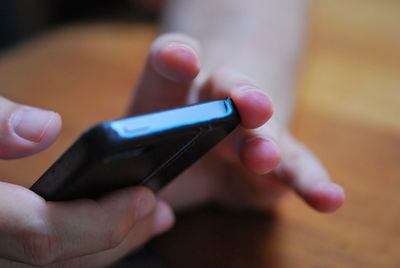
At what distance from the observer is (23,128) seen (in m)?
0.39

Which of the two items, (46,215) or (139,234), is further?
(139,234)

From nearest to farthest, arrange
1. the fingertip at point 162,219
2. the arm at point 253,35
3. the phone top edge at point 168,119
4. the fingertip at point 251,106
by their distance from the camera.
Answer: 1. the phone top edge at point 168,119
2. the fingertip at point 251,106
3. the fingertip at point 162,219
4. the arm at point 253,35

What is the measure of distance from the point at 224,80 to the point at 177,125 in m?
0.19

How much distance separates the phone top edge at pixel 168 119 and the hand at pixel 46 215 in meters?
0.13

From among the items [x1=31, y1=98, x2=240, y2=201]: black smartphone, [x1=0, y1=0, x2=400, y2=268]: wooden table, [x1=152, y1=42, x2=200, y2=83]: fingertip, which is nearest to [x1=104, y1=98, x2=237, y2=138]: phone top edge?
[x1=31, y1=98, x2=240, y2=201]: black smartphone

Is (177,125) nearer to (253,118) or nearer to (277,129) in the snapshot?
(253,118)

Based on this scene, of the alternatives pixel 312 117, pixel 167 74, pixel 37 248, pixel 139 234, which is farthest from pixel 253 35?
pixel 37 248

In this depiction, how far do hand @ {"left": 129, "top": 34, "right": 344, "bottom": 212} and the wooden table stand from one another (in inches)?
1.4

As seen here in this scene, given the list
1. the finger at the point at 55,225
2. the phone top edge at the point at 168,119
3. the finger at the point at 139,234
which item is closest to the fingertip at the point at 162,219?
the finger at the point at 139,234

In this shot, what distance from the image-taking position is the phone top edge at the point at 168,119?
265 millimetres

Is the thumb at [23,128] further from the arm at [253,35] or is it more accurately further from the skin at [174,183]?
the arm at [253,35]

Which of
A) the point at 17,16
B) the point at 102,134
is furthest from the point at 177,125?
the point at 17,16

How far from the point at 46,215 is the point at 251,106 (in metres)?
0.21

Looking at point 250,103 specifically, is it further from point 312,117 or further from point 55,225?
point 312,117
